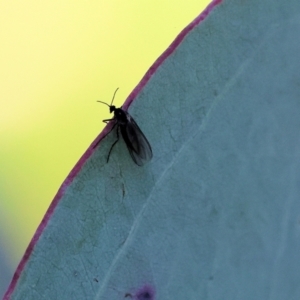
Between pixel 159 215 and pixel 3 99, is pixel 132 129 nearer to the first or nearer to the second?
pixel 159 215

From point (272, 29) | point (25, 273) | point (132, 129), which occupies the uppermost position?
point (272, 29)

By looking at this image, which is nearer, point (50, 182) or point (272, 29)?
point (272, 29)

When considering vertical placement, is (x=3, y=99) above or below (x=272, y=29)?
below

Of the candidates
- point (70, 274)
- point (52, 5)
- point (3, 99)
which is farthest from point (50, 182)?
point (70, 274)

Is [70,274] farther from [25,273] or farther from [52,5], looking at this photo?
[52,5]
